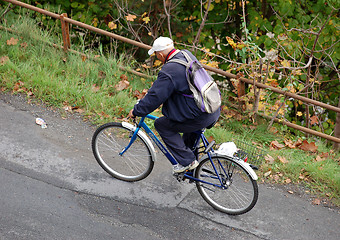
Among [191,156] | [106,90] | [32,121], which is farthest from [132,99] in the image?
[191,156]

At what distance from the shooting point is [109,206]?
4.14 meters

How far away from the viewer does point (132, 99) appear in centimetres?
628

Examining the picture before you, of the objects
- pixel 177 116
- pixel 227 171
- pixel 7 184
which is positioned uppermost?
pixel 177 116

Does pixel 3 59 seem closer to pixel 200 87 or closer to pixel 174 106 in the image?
pixel 174 106

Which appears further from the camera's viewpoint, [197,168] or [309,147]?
[309,147]

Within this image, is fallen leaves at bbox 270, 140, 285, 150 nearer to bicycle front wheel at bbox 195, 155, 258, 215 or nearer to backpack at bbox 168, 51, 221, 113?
bicycle front wheel at bbox 195, 155, 258, 215

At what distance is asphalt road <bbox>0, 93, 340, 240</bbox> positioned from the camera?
382 centimetres

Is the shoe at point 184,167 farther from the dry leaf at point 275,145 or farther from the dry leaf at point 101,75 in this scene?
the dry leaf at point 101,75

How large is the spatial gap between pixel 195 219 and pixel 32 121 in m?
2.93

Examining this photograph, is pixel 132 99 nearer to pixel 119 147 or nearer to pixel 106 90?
pixel 106 90

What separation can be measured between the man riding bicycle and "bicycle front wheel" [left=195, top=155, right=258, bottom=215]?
22 cm

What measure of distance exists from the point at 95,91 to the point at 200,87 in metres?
3.16

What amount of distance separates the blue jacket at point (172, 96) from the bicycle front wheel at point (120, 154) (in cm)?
68

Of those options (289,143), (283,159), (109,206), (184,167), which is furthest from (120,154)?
(289,143)
